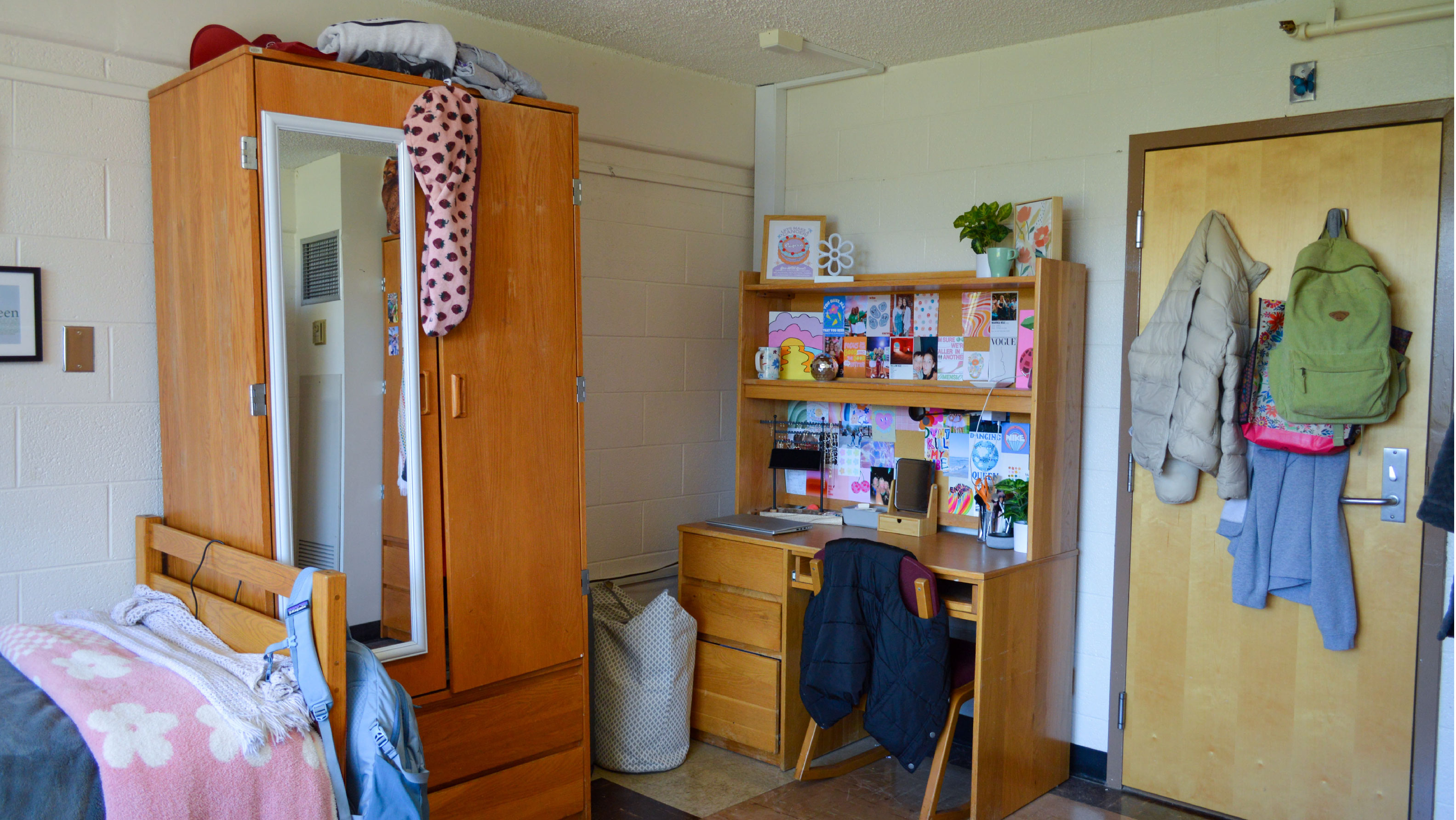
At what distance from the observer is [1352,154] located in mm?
2889

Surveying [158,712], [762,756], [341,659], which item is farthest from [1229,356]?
[158,712]

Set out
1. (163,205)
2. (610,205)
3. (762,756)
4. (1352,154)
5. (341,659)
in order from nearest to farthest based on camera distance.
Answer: (341,659)
(163,205)
(1352,154)
(762,756)
(610,205)

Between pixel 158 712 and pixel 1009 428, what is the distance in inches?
101

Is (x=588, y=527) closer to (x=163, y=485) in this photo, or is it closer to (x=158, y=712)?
(x=163, y=485)

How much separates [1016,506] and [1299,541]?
771mm

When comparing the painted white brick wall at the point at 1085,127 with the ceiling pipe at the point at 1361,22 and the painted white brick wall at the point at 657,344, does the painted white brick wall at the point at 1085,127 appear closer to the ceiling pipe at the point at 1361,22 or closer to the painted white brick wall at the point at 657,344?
the ceiling pipe at the point at 1361,22

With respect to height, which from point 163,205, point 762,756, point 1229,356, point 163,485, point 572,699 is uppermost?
point 163,205

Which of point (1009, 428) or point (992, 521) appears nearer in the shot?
point (992, 521)

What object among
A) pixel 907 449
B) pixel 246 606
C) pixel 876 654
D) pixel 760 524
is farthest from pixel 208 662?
pixel 907 449

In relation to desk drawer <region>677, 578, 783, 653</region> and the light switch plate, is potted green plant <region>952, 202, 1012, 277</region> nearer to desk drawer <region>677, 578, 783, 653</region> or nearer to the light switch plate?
desk drawer <region>677, 578, 783, 653</region>

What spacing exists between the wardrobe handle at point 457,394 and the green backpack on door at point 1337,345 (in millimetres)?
2169

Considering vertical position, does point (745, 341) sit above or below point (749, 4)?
below

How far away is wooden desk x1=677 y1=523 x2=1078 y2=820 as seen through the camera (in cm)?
302

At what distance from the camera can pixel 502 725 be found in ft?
9.10
